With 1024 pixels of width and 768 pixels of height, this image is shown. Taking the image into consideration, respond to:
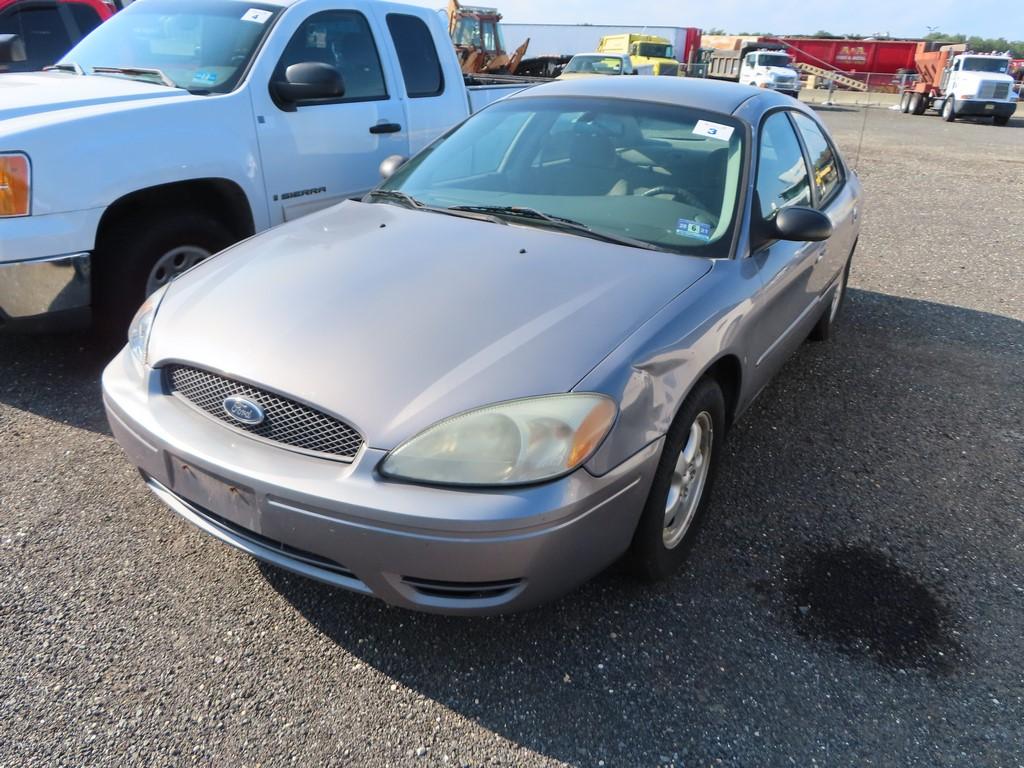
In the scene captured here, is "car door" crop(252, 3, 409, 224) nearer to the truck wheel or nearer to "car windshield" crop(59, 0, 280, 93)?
"car windshield" crop(59, 0, 280, 93)

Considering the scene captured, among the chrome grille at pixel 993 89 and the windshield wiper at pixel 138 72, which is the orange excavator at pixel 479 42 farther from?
the windshield wiper at pixel 138 72

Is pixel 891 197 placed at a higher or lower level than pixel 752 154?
lower

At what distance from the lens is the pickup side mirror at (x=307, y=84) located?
4.24m

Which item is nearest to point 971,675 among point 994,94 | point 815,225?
point 815,225

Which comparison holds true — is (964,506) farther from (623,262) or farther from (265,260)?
(265,260)

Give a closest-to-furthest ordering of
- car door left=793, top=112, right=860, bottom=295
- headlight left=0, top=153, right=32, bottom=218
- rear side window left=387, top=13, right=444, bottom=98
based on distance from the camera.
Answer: headlight left=0, top=153, right=32, bottom=218
car door left=793, top=112, right=860, bottom=295
rear side window left=387, top=13, right=444, bottom=98

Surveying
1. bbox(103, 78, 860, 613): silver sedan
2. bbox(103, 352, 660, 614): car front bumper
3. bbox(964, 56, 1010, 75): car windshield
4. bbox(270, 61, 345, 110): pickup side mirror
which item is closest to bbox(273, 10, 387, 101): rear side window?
bbox(270, 61, 345, 110): pickup side mirror

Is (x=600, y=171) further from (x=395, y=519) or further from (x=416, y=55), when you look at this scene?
(x=416, y=55)

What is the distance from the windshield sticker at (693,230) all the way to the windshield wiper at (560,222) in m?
0.17

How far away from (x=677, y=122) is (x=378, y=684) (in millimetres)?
2482

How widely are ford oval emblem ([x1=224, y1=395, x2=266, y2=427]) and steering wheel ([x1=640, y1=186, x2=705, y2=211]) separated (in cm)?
174

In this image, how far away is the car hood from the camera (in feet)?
6.80

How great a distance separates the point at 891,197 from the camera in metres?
10.6

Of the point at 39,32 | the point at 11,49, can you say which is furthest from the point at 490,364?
the point at 39,32
